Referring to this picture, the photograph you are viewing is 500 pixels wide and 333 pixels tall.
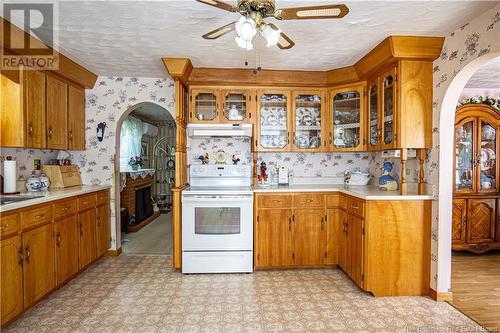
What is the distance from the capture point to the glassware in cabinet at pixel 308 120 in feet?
12.4

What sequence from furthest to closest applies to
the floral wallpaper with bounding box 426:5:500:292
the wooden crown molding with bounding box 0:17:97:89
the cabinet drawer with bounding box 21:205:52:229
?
the wooden crown molding with bounding box 0:17:97:89
the cabinet drawer with bounding box 21:205:52:229
the floral wallpaper with bounding box 426:5:500:292

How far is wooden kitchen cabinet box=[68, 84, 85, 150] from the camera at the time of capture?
3.55 meters

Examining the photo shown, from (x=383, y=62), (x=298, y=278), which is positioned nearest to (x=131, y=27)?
(x=383, y=62)

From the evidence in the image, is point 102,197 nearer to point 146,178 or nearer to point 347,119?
point 146,178

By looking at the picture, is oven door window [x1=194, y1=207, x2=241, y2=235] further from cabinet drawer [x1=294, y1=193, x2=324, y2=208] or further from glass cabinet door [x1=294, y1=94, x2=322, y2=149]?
glass cabinet door [x1=294, y1=94, x2=322, y2=149]

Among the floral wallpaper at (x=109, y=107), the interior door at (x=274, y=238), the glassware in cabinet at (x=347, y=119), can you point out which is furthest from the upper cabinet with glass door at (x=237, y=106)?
the interior door at (x=274, y=238)

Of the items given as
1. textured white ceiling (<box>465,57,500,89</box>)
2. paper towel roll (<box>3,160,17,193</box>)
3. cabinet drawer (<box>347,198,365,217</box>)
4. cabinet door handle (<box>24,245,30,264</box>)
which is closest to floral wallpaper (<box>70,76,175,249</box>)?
paper towel roll (<box>3,160,17,193</box>)

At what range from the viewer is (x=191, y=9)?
7.12 feet

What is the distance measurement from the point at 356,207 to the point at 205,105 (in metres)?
2.12

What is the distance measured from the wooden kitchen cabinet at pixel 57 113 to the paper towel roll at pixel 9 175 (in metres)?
0.41

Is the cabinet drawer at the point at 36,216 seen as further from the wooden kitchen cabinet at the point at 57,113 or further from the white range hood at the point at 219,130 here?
the white range hood at the point at 219,130

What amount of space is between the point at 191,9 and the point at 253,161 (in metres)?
2.08

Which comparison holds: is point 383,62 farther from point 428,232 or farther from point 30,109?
point 30,109

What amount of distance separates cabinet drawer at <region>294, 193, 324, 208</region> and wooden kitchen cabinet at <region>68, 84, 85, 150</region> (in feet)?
9.02
